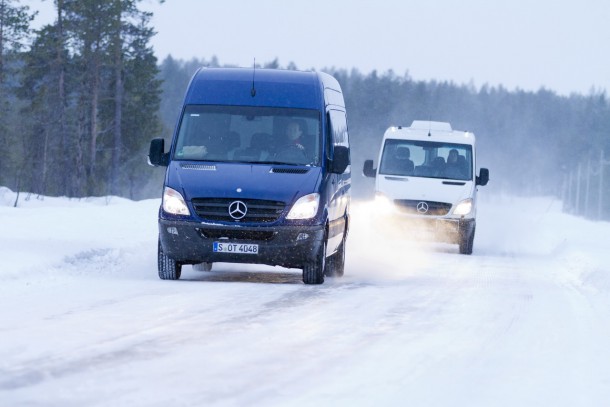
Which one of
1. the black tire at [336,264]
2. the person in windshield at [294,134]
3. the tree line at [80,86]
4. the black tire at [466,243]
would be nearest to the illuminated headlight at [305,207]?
the person in windshield at [294,134]

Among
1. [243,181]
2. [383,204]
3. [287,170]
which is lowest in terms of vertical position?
[383,204]

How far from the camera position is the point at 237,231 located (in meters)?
14.7

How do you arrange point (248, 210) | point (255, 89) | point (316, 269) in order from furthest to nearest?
point (255, 89) → point (316, 269) → point (248, 210)

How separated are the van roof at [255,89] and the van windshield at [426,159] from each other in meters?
9.83

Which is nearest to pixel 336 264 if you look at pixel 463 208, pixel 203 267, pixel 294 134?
pixel 203 267

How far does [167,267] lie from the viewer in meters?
15.3

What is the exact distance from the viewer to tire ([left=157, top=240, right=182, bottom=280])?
15258 mm

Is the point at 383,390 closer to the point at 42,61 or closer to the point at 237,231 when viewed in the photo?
the point at 237,231

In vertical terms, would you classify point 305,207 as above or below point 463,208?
above

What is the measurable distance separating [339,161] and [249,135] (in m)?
1.17

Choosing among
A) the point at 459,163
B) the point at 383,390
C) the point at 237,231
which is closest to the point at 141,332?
the point at 383,390

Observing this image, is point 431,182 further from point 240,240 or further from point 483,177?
point 240,240

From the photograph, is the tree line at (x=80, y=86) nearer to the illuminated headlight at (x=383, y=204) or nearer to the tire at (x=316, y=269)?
the illuminated headlight at (x=383, y=204)

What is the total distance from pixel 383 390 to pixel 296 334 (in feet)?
8.66
